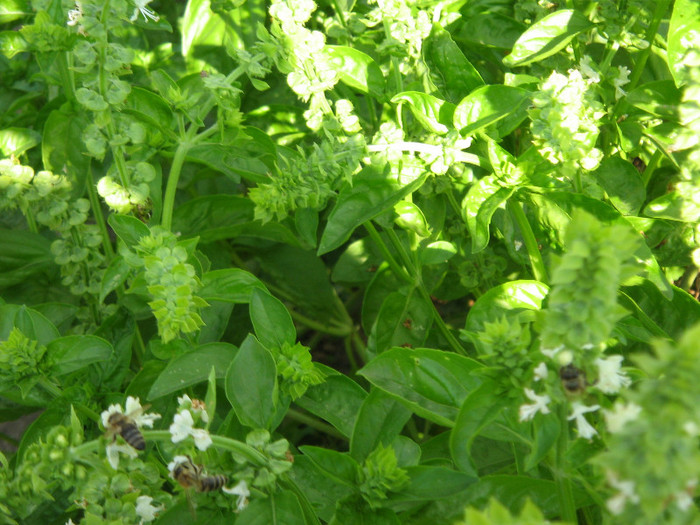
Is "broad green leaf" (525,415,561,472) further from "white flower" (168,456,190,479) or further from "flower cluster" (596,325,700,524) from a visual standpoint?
"white flower" (168,456,190,479)

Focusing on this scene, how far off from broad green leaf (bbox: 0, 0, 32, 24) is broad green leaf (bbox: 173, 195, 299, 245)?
633 mm

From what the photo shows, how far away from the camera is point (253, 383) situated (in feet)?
4.63

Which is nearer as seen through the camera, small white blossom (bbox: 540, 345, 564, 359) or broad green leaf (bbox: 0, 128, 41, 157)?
small white blossom (bbox: 540, 345, 564, 359)

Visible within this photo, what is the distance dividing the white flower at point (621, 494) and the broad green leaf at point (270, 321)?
84 centimetres

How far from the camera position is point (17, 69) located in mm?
2408

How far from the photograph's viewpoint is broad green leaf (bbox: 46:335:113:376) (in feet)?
5.11

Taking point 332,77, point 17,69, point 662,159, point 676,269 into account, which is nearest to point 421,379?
point 332,77

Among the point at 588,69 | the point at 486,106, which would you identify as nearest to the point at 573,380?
the point at 486,106

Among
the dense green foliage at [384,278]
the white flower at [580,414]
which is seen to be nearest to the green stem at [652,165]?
the dense green foliage at [384,278]

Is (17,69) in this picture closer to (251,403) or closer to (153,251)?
(153,251)

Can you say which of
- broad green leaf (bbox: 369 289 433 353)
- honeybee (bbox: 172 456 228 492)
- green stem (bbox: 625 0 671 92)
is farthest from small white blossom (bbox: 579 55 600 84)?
honeybee (bbox: 172 456 228 492)

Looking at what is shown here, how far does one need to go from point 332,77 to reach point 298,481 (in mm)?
834

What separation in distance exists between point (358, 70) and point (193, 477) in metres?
1.00

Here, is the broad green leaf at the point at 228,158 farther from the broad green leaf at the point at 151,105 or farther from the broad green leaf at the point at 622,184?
the broad green leaf at the point at 622,184
